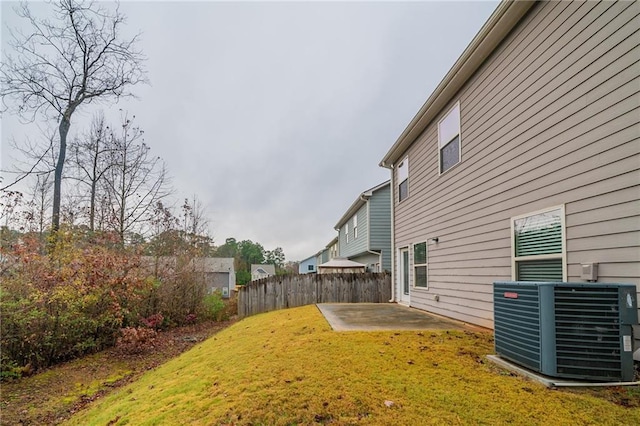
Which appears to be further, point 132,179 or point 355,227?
point 355,227

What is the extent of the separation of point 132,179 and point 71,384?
908 cm

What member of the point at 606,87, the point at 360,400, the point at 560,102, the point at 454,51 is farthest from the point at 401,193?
the point at 360,400

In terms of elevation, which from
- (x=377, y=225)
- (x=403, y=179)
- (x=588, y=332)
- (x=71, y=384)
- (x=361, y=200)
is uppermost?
(x=361, y=200)

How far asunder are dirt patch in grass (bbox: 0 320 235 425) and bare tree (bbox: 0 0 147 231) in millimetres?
4643

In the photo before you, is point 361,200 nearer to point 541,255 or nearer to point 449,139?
point 449,139

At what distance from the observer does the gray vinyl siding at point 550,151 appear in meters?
3.32

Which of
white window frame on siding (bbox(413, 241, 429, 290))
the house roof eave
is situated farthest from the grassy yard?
the house roof eave

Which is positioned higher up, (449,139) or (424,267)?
(449,139)

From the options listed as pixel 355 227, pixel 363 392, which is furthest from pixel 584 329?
pixel 355 227

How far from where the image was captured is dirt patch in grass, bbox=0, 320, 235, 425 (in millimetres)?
5141

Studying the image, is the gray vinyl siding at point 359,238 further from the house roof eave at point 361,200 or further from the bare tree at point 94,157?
the bare tree at point 94,157

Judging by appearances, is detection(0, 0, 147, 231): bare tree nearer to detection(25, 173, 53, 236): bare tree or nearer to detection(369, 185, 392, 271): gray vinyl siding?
detection(25, 173, 53, 236): bare tree

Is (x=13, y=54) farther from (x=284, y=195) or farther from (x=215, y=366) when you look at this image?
(x=284, y=195)

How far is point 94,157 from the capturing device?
43.8ft
